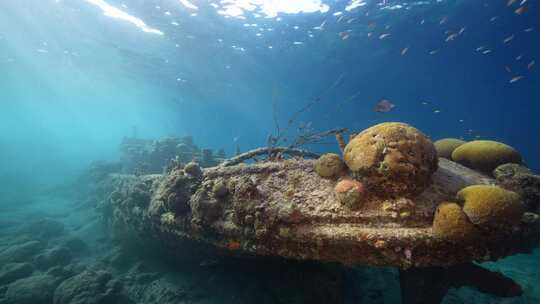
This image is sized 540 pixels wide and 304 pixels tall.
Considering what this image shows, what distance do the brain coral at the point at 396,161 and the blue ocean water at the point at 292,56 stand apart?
11.8 ft

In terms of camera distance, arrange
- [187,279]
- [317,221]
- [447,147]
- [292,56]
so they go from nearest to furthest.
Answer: [317,221] → [447,147] → [187,279] → [292,56]

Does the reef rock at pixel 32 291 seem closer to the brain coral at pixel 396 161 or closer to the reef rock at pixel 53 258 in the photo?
the reef rock at pixel 53 258

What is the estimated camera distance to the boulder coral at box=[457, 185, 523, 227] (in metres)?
3.25

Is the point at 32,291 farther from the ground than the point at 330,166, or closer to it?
closer to it

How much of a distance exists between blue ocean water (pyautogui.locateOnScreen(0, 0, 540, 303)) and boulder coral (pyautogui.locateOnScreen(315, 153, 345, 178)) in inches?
121

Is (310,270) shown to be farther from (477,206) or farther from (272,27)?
(272,27)

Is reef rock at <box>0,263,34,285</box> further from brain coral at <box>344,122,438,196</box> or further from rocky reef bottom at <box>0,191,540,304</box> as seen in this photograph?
brain coral at <box>344,122,438,196</box>

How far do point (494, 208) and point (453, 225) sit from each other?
0.56 metres

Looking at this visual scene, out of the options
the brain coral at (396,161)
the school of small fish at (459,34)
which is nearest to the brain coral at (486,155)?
the brain coral at (396,161)

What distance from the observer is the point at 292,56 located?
28844 mm

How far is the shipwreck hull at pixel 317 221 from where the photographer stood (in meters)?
3.41

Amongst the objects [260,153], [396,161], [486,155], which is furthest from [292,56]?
[396,161]

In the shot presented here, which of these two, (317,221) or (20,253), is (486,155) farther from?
(20,253)

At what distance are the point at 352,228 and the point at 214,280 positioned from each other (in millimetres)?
4598
